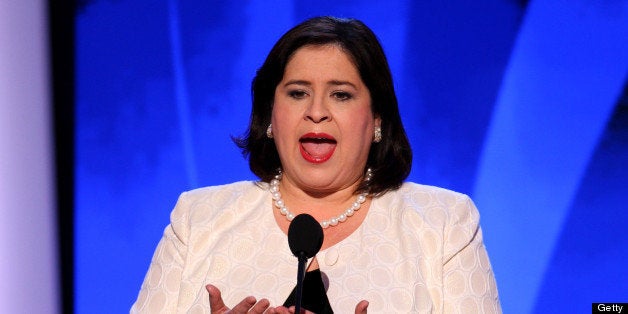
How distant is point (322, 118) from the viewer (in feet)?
7.20

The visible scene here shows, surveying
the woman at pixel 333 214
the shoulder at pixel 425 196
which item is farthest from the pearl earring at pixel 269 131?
the shoulder at pixel 425 196

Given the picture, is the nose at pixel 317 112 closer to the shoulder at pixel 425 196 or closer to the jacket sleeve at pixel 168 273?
the shoulder at pixel 425 196

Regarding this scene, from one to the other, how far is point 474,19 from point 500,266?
2.67ft

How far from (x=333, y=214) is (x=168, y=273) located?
42cm

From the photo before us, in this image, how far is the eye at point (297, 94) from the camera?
2.24m

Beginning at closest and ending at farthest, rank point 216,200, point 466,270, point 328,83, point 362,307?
1. point 362,307
2. point 466,270
3. point 328,83
4. point 216,200

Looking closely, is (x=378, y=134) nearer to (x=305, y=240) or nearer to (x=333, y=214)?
(x=333, y=214)

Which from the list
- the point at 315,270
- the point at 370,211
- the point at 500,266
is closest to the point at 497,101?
the point at 500,266

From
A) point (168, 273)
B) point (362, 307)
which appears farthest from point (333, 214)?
point (362, 307)

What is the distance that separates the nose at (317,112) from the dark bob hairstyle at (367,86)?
12cm

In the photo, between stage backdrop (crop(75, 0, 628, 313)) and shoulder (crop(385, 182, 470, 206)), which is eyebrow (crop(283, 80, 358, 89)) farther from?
stage backdrop (crop(75, 0, 628, 313))

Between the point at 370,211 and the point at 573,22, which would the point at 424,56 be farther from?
the point at 370,211

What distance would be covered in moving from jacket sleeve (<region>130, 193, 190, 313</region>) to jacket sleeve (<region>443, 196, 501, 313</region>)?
0.62 meters

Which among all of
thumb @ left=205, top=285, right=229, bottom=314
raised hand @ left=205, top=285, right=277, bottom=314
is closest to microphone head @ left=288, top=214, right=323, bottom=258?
raised hand @ left=205, top=285, right=277, bottom=314
